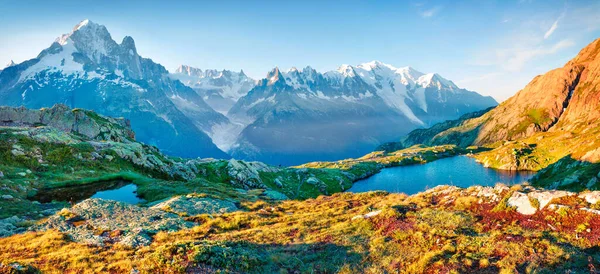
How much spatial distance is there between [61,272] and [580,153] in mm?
195130

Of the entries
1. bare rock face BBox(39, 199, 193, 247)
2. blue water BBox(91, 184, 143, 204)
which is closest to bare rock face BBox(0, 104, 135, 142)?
blue water BBox(91, 184, 143, 204)

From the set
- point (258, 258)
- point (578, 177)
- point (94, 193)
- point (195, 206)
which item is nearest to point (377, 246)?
point (258, 258)

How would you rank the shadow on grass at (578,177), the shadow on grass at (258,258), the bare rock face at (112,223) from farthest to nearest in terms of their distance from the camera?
the shadow on grass at (578,177) → the bare rock face at (112,223) → the shadow on grass at (258,258)

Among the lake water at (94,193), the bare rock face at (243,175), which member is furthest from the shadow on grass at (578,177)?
the lake water at (94,193)

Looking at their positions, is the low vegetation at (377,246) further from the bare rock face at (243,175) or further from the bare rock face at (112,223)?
the bare rock face at (243,175)

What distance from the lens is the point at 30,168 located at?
49906 millimetres

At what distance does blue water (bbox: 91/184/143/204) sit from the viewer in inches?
1738

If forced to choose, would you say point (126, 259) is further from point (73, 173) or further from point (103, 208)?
point (73, 173)

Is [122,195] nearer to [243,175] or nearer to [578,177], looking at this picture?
[243,175]

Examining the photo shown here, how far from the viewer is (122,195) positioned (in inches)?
1825

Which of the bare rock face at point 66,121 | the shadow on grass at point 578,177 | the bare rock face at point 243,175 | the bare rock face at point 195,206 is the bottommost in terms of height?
the shadow on grass at point 578,177

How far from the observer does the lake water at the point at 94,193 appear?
4081 centimetres

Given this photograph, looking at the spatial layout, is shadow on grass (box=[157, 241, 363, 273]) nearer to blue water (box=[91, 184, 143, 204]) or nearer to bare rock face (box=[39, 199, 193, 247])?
bare rock face (box=[39, 199, 193, 247])

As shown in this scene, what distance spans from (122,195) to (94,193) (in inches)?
158
